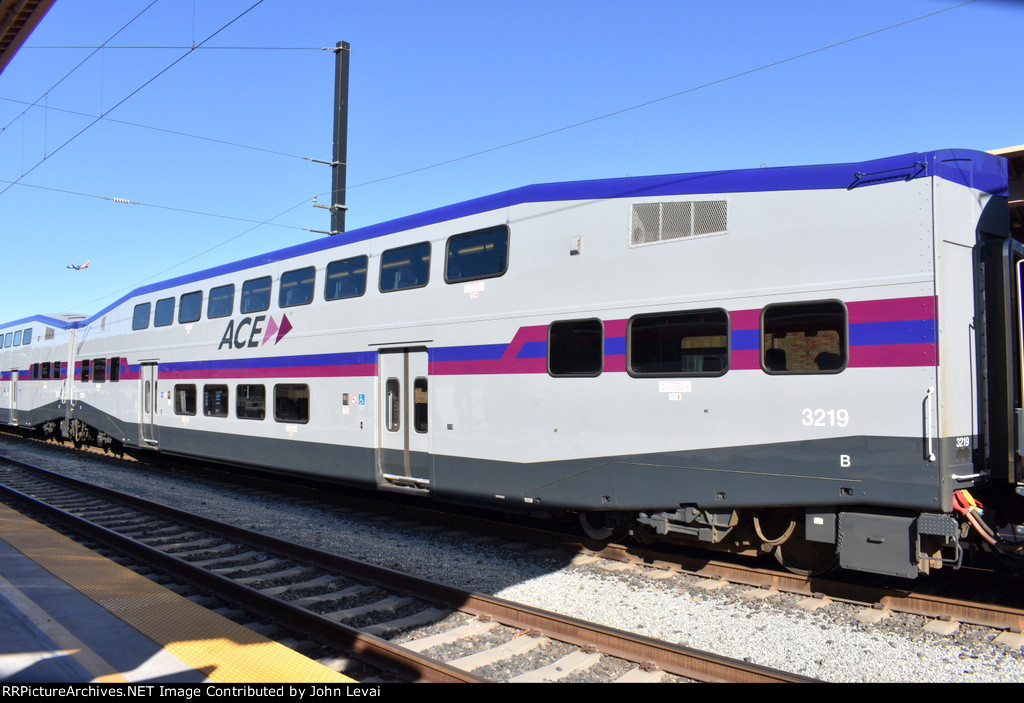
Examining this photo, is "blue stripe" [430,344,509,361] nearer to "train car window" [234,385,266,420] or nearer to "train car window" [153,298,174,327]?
"train car window" [234,385,266,420]

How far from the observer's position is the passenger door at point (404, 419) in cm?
932

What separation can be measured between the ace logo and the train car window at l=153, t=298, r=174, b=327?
2734mm

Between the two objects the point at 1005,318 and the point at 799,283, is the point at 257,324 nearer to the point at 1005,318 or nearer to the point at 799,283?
the point at 799,283

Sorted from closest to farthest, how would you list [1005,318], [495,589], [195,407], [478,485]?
[1005,318], [495,589], [478,485], [195,407]

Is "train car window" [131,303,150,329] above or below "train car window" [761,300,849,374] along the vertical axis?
above

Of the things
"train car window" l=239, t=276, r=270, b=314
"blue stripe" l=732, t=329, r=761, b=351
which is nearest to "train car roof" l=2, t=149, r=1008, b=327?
"blue stripe" l=732, t=329, r=761, b=351

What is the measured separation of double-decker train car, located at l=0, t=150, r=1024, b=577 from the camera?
224 inches

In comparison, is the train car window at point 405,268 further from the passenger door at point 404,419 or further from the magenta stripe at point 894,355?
the magenta stripe at point 894,355

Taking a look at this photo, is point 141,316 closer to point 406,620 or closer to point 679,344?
point 406,620

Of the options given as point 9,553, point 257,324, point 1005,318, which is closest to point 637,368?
point 1005,318

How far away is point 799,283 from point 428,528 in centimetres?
577

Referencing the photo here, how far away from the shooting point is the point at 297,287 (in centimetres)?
1180

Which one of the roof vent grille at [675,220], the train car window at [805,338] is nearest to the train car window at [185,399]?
the roof vent grille at [675,220]

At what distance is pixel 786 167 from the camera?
6.39m
